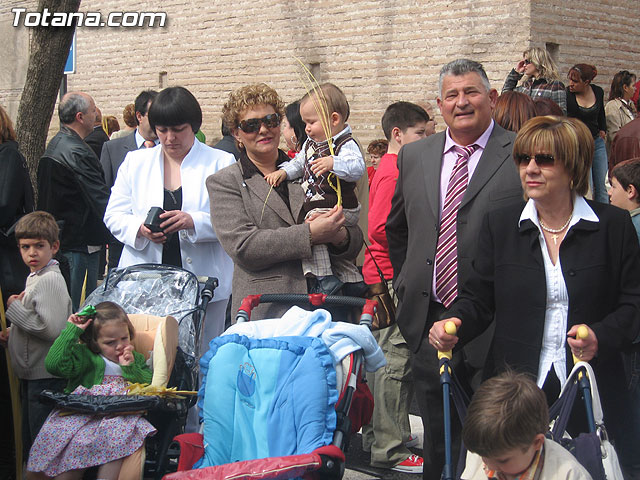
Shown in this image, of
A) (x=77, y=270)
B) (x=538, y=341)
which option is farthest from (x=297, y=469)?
(x=77, y=270)

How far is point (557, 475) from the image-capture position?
9.27ft

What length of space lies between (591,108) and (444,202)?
5702 millimetres

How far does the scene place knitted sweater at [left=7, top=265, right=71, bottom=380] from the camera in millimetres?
4750

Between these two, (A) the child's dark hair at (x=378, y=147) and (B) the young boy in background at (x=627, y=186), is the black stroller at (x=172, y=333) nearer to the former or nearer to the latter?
(B) the young boy in background at (x=627, y=186)

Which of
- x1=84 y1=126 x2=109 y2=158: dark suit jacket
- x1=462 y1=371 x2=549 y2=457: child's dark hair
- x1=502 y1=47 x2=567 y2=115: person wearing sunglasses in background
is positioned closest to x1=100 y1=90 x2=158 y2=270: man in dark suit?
x1=84 y1=126 x2=109 y2=158: dark suit jacket

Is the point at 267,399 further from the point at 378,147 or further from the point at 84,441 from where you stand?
the point at 378,147

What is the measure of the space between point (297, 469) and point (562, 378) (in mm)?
1121

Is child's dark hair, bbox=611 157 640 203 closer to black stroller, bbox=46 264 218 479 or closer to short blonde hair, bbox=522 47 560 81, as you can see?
black stroller, bbox=46 264 218 479

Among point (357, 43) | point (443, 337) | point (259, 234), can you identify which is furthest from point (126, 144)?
point (357, 43)

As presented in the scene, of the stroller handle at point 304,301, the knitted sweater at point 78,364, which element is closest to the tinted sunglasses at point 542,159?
the stroller handle at point 304,301

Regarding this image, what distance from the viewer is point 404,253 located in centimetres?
439

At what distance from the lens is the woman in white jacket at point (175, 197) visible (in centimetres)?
518

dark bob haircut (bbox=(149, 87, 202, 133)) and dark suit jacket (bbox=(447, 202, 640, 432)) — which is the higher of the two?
dark bob haircut (bbox=(149, 87, 202, 133))

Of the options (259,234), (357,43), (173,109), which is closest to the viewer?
(259,234)
